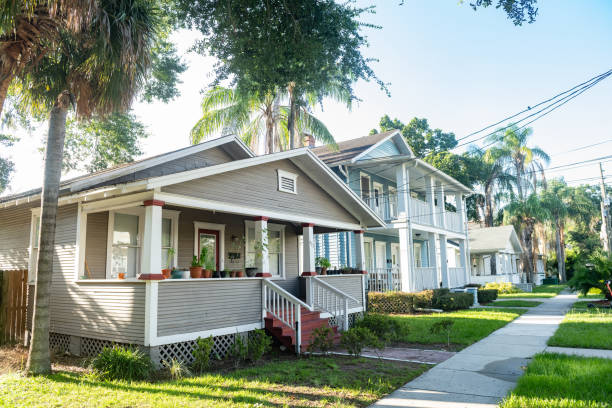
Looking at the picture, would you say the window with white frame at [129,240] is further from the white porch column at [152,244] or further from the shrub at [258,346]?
the shrub at [258,346]

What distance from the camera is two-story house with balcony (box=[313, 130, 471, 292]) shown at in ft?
62.8

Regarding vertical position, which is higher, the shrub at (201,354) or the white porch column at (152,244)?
the white porch column at (152,244)

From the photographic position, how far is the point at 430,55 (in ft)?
41.4

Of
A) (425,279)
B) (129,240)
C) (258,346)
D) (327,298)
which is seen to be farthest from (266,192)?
(425,279)

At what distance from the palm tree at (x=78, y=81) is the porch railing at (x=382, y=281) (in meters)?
13.6

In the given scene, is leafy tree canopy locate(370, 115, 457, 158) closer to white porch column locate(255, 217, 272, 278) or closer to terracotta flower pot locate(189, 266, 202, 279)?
white porch column locate(255, 217, 272, 278)

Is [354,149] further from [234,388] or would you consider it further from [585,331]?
[234,388]

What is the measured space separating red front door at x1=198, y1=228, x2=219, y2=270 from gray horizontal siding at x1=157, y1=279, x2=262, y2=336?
2.45m

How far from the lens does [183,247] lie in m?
11.7

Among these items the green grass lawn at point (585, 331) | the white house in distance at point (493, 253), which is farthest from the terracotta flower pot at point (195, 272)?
the white house in distance at point (493, 253)

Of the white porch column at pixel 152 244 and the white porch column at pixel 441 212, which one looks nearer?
the white porch column at pixel 152 244

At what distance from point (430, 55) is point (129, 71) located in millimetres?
8404

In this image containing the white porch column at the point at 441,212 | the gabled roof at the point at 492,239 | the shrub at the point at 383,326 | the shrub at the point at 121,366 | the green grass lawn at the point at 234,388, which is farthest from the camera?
the gabled roof at the point at 492,239

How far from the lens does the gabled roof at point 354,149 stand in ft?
65.3
